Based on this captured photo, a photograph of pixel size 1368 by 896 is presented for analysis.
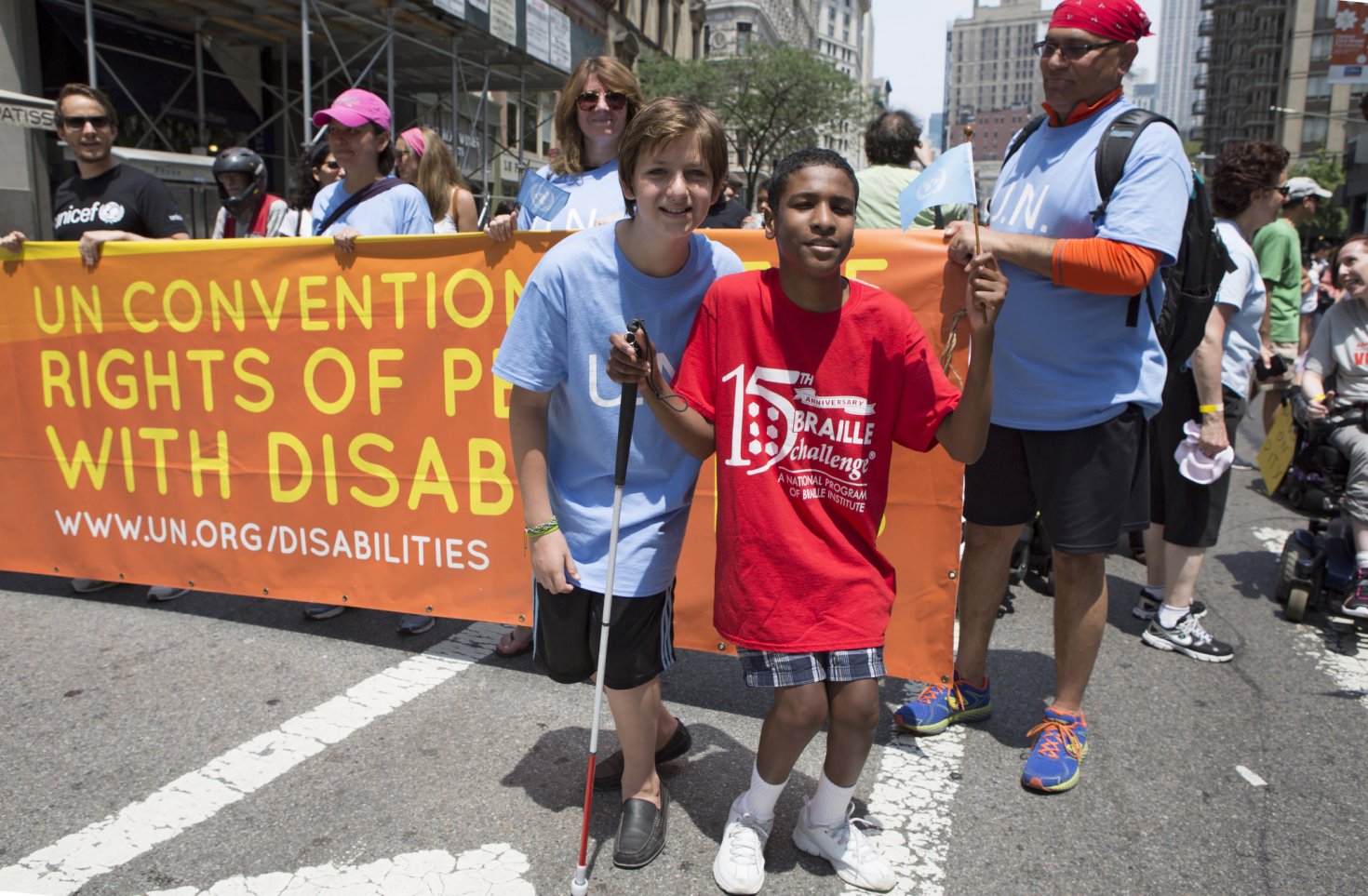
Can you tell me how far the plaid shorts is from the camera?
7.61ft

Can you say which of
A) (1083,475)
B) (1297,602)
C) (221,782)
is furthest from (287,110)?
(1083,475)

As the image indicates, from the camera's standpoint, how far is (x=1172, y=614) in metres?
4.15

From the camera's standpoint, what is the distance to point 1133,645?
4.20 m

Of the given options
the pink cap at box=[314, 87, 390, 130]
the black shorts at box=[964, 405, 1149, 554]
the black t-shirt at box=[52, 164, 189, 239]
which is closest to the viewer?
the black shorts at box=[964, 405, 1149, 554]

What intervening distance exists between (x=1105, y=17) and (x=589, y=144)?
180 centimetres

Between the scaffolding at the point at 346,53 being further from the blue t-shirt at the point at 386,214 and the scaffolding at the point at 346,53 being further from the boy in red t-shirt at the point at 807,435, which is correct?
the boy in red t-shirt at the point at 807,435

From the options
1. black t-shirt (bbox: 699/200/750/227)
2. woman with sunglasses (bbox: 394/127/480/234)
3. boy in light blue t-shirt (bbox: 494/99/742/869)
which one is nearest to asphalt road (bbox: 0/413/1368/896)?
boy in light blue t-shirt (bbox: 494/99/742/869)

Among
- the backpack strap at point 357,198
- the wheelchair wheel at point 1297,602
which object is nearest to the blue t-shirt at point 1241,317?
the wheelchair wheel at point 1297,602

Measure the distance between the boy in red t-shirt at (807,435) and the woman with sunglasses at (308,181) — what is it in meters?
4.00

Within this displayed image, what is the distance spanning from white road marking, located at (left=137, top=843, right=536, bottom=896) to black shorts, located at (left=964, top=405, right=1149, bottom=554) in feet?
5.92

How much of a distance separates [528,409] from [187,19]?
15813mm

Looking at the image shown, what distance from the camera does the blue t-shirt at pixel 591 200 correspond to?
146 inches

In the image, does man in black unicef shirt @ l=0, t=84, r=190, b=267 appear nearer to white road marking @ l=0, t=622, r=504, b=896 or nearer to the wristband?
white road marking @ l=0, t=622, r=504, b=896

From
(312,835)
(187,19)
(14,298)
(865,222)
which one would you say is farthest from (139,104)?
(312,835)
